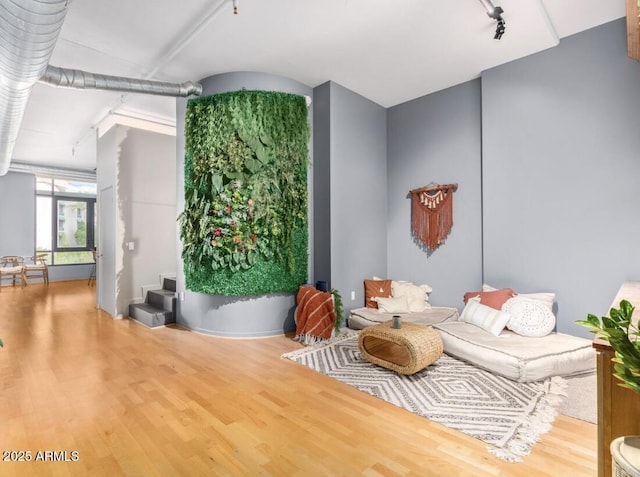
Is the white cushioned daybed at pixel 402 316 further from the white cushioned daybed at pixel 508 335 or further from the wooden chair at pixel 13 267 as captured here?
→ the wooden chair at pixel 13 267

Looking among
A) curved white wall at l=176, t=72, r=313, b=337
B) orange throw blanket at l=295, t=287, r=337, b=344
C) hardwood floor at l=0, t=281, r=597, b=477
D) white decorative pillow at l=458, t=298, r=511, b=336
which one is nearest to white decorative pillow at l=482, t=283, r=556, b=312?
white decorative pillow at l=458, t=298, r=511, b=336

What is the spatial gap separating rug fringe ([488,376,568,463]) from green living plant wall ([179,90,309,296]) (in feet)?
8.86

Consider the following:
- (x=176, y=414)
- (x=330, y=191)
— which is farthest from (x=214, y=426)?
(x=330, y=191)

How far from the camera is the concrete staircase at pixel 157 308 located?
A: 4.47 meters

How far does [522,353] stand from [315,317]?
2003 mm

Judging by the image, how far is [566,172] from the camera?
139 inches

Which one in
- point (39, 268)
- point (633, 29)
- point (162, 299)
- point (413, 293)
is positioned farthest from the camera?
point (39, 268)

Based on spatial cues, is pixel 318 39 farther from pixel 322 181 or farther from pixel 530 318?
pixel 530 318

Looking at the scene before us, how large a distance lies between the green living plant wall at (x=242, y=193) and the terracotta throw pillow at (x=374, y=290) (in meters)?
1.12

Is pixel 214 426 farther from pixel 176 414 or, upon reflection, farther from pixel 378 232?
pixel 378 232

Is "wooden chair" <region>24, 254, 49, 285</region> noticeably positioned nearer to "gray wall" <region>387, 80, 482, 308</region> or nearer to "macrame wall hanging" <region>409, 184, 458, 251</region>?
"gray wall" <region>387, 80, 482, 308</region>

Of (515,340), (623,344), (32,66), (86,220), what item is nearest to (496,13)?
(515,340)

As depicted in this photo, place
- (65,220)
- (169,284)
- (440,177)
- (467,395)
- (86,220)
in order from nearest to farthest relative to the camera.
Answer: (467,395)
(440,177)
(169,284)
(65,220)
(86,220)

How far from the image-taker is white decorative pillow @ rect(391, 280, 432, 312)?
14.6 ft
